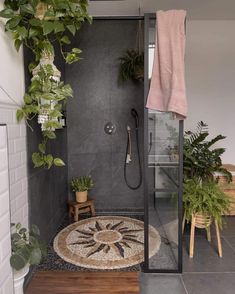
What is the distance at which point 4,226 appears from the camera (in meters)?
1.23

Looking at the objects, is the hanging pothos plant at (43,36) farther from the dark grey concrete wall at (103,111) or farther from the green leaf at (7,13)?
the dark grey concrete wall at (103,111)

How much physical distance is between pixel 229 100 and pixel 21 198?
3136mm

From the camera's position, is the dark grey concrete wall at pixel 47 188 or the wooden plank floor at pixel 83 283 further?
the dark grey concrete wall at pixel 47 188

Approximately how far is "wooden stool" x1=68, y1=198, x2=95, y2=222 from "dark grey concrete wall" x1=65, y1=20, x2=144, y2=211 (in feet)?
0.84

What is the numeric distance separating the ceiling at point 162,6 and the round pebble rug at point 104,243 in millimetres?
2499

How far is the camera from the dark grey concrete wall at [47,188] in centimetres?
198

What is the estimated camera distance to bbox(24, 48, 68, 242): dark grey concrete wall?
78.1 inches

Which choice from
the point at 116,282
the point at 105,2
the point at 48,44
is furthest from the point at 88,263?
the point at 105,2

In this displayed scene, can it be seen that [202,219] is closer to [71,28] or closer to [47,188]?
[47,188]

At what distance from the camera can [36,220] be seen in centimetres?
212

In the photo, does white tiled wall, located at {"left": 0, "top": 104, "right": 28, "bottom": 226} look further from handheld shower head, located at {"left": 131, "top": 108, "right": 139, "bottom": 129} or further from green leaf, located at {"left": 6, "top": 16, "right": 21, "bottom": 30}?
handheld shower head, located at {"left": 131, "top": 108, "right": 139, "bottom": 129}

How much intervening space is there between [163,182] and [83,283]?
0.98 metres

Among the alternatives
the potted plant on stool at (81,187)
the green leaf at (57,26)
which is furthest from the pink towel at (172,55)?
the potted plant on stool at (81,187)

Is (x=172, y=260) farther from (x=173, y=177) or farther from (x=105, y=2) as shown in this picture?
(x=105, y=2)
